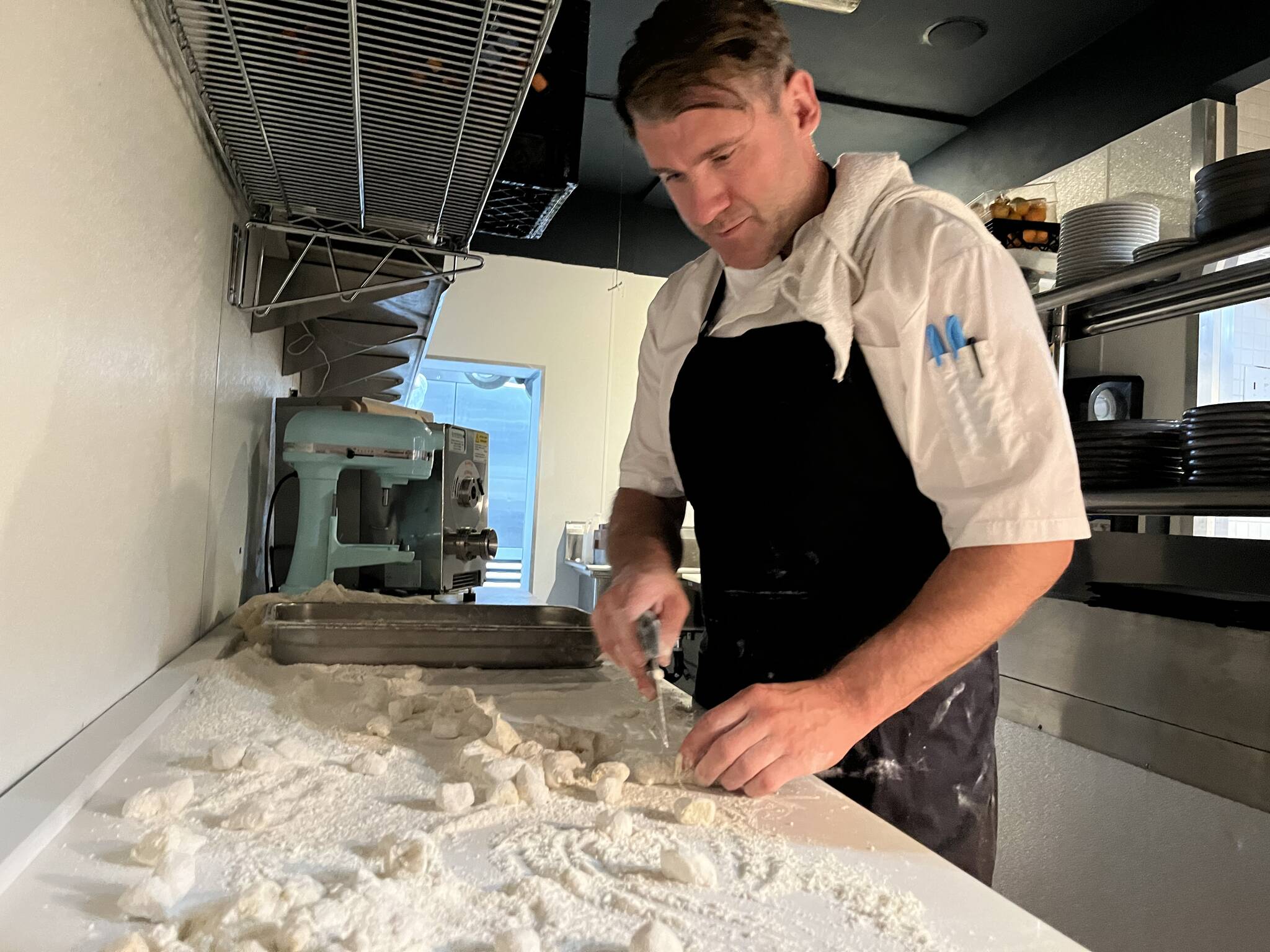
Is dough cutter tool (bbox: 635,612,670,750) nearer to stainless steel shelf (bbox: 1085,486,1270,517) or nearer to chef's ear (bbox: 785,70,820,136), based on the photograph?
chef's ear (bbox: 785,70,820,136)

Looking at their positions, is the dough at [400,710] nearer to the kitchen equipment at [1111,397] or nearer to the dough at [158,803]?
the dough at [158,803]

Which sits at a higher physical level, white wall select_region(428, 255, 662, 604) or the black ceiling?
the black ceiling

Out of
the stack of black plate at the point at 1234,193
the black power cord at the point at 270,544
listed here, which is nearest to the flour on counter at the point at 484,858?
the black power cord at the point at 270,544

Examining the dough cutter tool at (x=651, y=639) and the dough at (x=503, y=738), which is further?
the dough cutter tool at (x=651, y=639)

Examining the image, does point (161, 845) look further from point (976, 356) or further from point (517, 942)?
point (976, 356)

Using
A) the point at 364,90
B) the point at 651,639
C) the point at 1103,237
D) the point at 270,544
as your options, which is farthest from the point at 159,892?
the point at 1103,237

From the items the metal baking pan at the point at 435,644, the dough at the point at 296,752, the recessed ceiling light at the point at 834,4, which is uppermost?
the recessed ceiling light at the point at 834,4

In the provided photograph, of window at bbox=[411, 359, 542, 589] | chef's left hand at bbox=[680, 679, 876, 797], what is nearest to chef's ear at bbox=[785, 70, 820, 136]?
chef's left hand at bbox=[680, 679, 876, 797]

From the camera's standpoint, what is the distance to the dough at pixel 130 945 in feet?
1.43

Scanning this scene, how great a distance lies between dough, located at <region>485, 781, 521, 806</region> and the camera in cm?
69

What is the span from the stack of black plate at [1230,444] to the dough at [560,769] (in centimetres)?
132

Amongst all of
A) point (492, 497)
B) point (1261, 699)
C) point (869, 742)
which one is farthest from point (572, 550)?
point (869, 742)

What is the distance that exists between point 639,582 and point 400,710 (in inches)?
11.2

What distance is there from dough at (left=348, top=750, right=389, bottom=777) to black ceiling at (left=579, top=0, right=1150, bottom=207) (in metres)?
2.52
